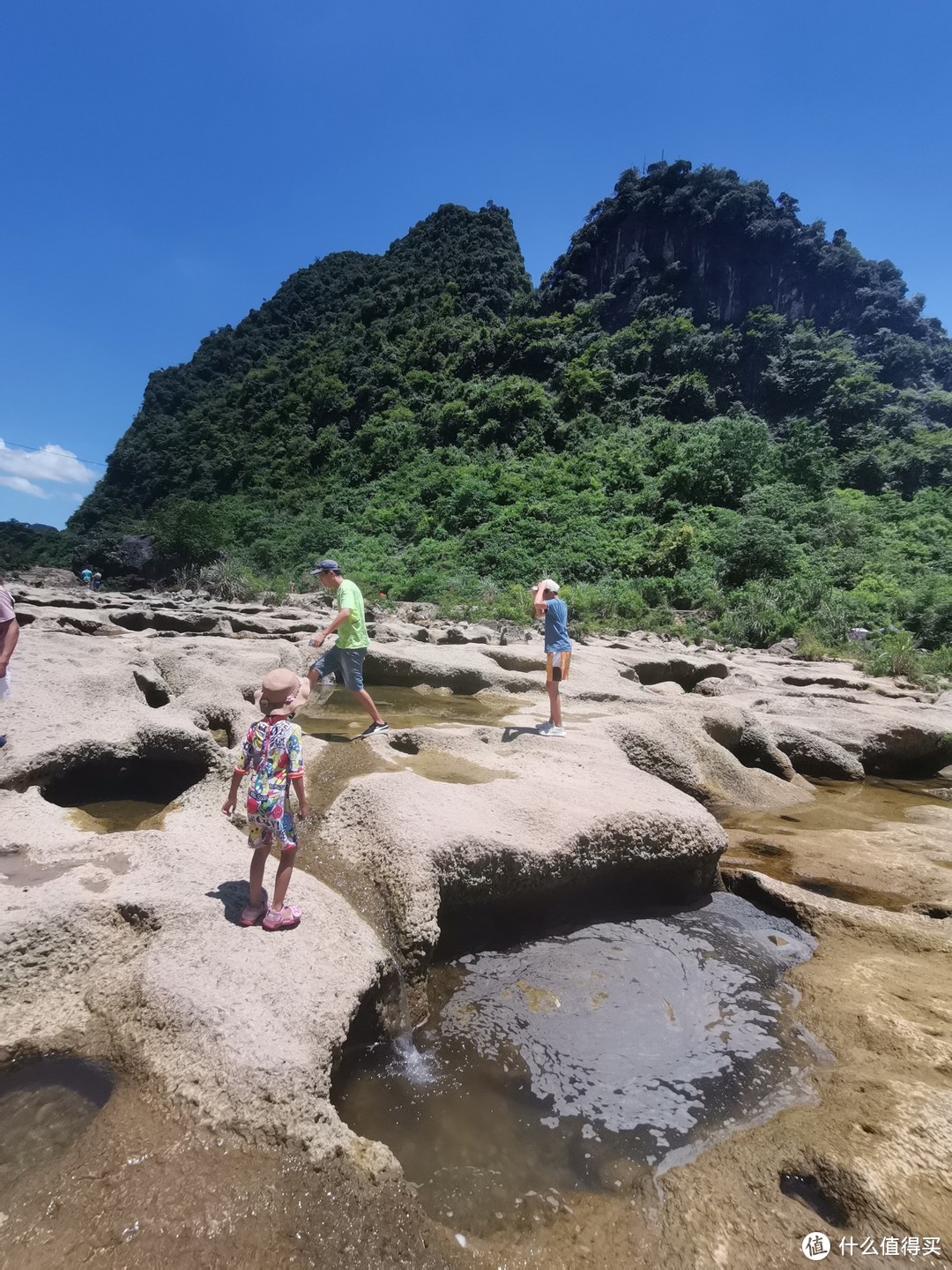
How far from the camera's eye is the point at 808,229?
178 feet

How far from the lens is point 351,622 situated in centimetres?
612

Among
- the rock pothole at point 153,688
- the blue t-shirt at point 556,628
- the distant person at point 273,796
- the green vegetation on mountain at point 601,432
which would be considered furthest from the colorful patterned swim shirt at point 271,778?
the green vegetation on mountain at point 601,432

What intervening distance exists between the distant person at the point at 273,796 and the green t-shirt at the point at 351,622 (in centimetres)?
294

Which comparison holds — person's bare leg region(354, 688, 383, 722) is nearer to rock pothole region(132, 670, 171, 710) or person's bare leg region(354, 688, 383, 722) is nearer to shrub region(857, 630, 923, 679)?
rock pothole region(132, 670, 171, 710)

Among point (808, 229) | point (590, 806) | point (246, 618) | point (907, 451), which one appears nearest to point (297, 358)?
point (808, 229)

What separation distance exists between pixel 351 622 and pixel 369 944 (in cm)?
354

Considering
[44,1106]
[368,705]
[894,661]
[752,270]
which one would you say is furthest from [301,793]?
[752,270]

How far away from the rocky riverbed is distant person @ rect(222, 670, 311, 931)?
132mm

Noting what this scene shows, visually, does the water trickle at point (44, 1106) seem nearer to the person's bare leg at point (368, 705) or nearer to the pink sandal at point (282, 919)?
the pink sandal at point (282, 919)

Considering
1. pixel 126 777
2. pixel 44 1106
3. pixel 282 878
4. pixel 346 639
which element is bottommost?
pixel 44 1106

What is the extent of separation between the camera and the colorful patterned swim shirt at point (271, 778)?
3000 mm

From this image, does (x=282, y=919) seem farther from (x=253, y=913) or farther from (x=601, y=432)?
(x=601, y=432)

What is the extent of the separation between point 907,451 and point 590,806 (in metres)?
35.6

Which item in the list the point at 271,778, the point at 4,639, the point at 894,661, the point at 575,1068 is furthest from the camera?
the point at 894,661
